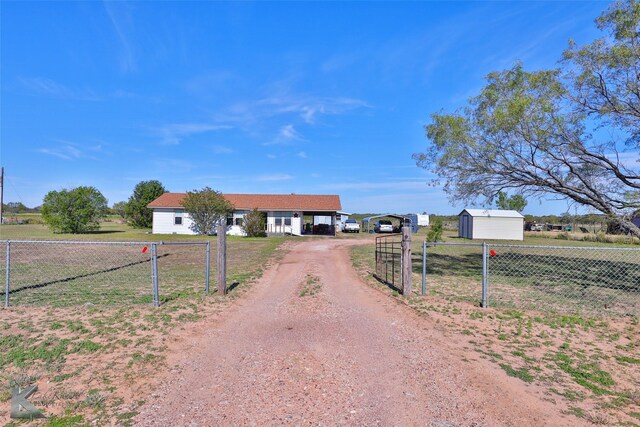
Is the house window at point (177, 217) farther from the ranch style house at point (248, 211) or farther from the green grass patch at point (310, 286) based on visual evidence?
the green grass patch at point (310, 286)

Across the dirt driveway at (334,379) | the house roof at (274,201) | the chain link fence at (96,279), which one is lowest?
the dirt driveway at (334,379)

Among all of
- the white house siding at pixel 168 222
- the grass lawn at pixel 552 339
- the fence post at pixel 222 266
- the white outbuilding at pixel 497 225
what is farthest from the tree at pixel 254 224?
the fence post at pixel 222 266

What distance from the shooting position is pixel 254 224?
98.9 ft

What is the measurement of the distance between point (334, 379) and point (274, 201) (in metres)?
32.1

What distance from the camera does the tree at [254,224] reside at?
30156 millimetres

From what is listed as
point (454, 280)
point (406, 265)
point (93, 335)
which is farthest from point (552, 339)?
point (93, 335)

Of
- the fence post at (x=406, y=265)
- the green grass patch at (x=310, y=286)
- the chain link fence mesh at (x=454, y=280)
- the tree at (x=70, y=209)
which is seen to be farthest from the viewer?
the tree at (x=70, y=209)

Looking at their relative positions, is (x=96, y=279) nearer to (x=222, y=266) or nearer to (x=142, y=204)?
(x=222, y=266)

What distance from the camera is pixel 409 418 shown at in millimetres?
3168

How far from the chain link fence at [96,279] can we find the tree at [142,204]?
3290 centimetres

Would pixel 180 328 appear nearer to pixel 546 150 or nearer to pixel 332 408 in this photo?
pixel 332 408

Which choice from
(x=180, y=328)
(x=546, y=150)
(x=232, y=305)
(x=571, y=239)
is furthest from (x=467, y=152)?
(x=571, y=239)

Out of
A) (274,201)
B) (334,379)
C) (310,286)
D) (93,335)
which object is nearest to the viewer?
(334,379)

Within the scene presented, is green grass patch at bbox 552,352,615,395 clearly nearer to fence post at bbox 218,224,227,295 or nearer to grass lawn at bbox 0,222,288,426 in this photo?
grass lawn at bbox 0,222,288,426
